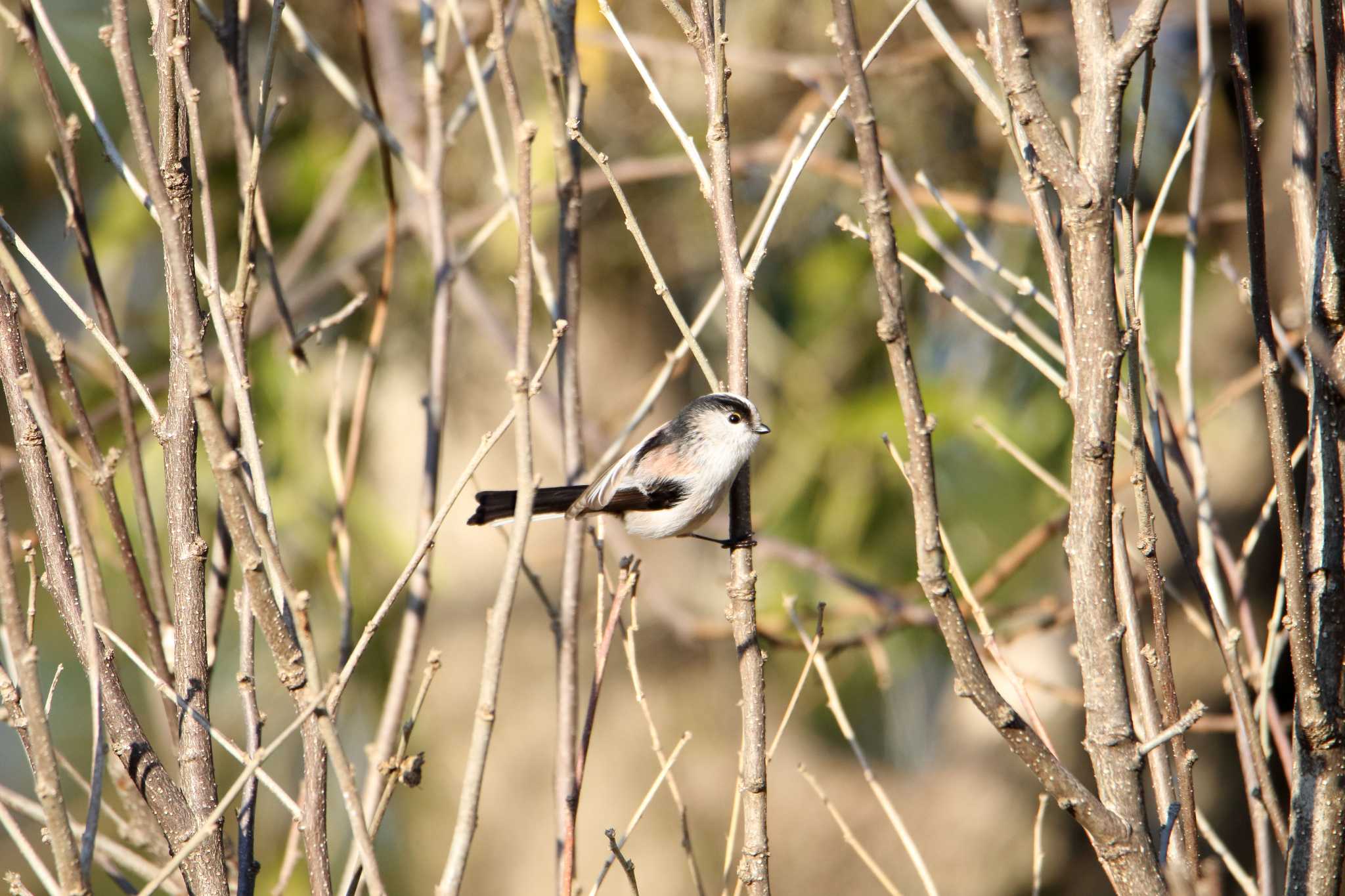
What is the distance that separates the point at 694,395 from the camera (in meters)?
5.91

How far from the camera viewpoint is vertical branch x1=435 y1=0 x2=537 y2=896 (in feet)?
3.99

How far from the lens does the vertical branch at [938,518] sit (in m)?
1.21

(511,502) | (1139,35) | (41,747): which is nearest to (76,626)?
(41,747)

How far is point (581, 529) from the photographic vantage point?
6.88ft

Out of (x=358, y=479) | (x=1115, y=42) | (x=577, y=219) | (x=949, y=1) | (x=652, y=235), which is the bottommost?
(x=358, y=479)

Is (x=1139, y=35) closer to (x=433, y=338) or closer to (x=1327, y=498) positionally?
(x=1327, y=498)

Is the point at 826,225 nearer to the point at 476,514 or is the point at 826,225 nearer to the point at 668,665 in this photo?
the point at 668,665

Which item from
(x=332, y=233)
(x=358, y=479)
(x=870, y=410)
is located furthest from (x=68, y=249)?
(x=870, y=410)

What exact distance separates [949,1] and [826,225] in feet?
3.95

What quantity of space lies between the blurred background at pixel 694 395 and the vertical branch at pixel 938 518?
9.49 feet

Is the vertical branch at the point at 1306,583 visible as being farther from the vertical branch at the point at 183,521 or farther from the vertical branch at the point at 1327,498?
the vertical branch at the point at 183,521

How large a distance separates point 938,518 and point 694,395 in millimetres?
4664

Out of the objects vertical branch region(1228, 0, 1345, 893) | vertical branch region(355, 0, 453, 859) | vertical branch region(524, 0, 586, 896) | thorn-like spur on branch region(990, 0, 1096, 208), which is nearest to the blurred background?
vertical branch region(355, 0, 453, 859)

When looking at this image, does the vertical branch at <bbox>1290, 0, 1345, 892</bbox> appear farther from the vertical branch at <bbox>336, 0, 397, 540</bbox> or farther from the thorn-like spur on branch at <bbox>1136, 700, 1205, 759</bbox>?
the vertical branch at <bbox>336, 0, 397, 540</bbox>
